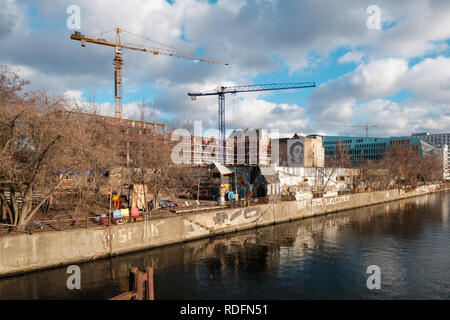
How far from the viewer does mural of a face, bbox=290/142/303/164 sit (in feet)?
484

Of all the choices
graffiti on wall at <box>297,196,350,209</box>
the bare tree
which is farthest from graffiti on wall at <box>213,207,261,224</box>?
the bare tree

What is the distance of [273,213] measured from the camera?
4556 centimetres

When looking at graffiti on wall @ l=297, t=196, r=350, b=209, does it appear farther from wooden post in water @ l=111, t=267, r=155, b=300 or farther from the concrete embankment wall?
wooden post in water @ l=111, t=267, r=155, b=300

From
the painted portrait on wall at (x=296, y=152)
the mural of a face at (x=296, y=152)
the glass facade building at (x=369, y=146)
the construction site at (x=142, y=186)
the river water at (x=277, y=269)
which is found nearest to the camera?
the river water at (x=277, y=269)

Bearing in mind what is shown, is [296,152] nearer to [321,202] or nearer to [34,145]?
[321,202]

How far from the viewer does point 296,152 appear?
498ft

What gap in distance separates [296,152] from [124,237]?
433ft

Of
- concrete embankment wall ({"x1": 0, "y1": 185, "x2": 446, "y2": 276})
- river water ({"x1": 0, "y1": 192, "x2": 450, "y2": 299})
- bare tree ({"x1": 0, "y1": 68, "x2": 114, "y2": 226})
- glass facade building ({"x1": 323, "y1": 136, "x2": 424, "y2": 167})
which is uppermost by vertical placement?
glass facade building ({"x1": 323, "y1": 136, "x2": 424, "y2": 167})

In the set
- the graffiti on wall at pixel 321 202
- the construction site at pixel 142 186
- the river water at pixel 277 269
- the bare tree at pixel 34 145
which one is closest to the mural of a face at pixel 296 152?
the construction site at pixel 142 186

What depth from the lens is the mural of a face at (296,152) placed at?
484ft

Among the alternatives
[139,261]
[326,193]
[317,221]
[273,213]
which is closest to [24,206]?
[139,261]

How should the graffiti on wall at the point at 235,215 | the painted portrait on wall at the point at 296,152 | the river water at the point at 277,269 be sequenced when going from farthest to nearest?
the painted portrait on wall at the point at 296,152, the graffiti on wall at the point at 235,215, the river water at the point at 277,269

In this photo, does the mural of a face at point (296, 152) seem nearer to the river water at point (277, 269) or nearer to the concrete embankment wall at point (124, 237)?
the concrete embankment wall at point (124, 237)
